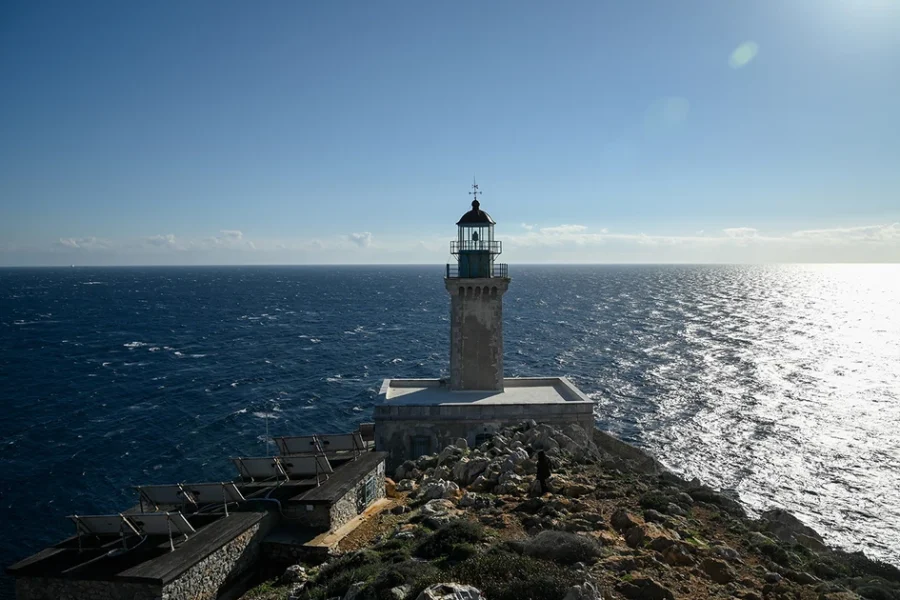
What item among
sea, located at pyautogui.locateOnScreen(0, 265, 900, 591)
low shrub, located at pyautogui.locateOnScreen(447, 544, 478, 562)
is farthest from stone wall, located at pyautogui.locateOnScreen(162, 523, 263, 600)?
sea, located at pyautogui.locateOnScreen(0, 265, 900, 591)

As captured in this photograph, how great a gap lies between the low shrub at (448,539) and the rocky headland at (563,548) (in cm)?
3

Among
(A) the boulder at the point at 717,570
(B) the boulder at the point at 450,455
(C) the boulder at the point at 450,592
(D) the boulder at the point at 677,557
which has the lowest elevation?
(B) the boulder at the point at 450,455

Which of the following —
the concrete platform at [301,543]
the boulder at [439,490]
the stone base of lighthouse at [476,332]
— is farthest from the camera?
the stone base of lighthouse at [476,332]

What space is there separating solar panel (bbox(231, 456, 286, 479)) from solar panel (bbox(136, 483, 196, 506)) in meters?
2.27

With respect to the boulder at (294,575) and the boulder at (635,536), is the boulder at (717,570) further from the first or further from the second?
the boulder at (294,575)

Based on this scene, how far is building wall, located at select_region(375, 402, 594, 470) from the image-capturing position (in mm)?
28578

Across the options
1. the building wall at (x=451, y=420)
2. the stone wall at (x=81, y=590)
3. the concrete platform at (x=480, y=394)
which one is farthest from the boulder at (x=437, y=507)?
the concrete platform at (x=480, y=394)

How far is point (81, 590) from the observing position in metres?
13.5

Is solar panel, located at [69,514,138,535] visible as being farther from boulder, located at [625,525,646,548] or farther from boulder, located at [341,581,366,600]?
boulder, located at [625,525,646,548]

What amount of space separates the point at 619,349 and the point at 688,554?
6506 centimetres

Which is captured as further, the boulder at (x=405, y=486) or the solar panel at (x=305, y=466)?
the boulder at (x=405, y=486)

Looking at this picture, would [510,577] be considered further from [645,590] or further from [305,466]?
[305,466]

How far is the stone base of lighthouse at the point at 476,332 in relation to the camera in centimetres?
3162

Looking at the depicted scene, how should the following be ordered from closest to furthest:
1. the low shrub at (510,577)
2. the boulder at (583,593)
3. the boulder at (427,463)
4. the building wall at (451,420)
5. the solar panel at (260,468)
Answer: the boulder at (583,593) → the low shrub at (510,577) → the solar panel at (260,468) → the boulder at (427,463) → the building wall at (451,420)
